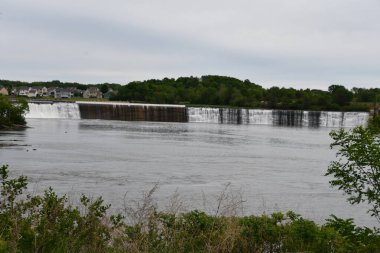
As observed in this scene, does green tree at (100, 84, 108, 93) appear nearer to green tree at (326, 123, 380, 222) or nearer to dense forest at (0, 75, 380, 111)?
dense forest at (0, 75, 380, 111)

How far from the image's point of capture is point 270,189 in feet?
68.1

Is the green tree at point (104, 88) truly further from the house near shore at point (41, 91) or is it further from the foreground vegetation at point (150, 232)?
the foreground vegetation at point (150, 232)

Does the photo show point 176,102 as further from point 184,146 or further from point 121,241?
point 121,241

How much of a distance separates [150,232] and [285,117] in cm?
8281

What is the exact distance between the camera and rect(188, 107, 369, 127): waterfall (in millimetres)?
85188

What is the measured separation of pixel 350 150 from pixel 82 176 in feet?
53.2

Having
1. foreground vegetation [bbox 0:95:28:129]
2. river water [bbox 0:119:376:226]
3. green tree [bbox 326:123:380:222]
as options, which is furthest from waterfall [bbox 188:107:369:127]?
green tree [bbox 326:123:380:222]

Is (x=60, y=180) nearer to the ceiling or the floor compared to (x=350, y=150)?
nearer to the floor

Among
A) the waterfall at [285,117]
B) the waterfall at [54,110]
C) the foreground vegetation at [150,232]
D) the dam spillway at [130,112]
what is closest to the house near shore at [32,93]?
the dam spillway at [130,112]

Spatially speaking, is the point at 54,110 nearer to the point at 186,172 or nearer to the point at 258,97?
the point at 186,172

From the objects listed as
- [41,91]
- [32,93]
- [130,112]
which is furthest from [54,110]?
[41,91]

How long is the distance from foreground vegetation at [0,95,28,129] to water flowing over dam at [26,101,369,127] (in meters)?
18.5

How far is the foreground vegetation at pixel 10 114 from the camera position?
51.9 m

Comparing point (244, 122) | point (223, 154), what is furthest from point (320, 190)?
point (244, 122)
